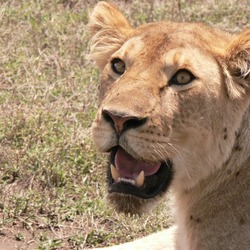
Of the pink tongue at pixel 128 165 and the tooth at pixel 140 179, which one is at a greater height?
the pink tongue at pixel 128 165

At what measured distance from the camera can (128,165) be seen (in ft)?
11.9

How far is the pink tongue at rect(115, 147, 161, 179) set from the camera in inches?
142

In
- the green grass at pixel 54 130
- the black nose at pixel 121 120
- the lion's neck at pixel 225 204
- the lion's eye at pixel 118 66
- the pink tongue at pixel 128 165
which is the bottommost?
the green grass at pixel 54 130

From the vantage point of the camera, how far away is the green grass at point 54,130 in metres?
4.84

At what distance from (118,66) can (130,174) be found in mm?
574

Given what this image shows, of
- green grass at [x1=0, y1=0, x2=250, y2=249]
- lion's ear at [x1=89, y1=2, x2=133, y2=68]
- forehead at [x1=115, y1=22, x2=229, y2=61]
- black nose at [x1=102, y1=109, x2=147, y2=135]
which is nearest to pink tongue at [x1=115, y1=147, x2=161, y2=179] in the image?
black nose at [x1=102, y1=109, x2=147, y2=135]

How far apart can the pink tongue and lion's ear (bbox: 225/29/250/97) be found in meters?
0.53

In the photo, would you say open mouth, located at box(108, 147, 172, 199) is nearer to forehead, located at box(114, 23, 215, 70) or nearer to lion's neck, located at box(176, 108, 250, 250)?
lion's neck, located at box(176, 108, 250, 250)

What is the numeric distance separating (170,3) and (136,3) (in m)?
0.38

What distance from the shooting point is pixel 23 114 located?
19.4 ft

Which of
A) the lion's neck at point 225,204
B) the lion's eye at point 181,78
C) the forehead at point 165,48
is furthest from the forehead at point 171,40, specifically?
the lion's neck at point 225,204

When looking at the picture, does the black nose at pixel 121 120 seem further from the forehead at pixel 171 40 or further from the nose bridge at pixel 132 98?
the forehead at pixel 171 40

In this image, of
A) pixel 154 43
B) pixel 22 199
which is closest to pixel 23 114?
pixel 22 199

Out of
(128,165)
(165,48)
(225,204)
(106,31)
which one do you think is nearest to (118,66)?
(165,48)
